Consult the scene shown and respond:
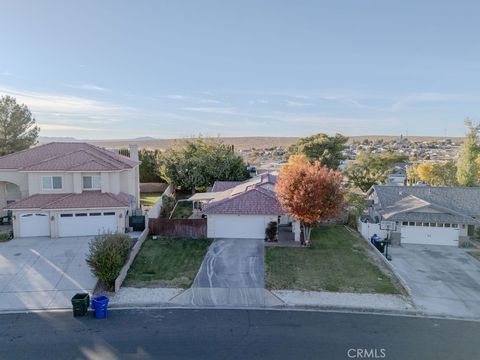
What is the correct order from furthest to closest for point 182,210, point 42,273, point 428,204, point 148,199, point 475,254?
point 148,199
point 182,210
point 428,204
point 475,254
point 42,273

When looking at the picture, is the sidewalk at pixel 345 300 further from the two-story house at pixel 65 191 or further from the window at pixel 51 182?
the window at pixel 51 182

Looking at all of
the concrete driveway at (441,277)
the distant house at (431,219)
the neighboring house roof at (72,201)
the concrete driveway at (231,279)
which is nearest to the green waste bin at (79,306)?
the concrete driveway at (231,279)

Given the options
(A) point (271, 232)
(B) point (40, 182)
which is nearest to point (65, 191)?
(B) point (40, 182)

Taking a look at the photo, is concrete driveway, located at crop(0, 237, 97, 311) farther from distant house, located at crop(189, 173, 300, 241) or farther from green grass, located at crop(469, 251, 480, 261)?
green grass, located at crop(469, 251, 480, 261)

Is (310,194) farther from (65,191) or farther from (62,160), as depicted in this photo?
(62,160)

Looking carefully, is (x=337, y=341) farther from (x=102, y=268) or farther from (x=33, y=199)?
(x=33, y=199)

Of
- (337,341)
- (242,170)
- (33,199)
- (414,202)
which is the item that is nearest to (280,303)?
(337,341)

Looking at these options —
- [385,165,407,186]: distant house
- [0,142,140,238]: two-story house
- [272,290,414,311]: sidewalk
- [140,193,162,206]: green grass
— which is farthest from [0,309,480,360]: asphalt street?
[385,165,407,186]: distant house
